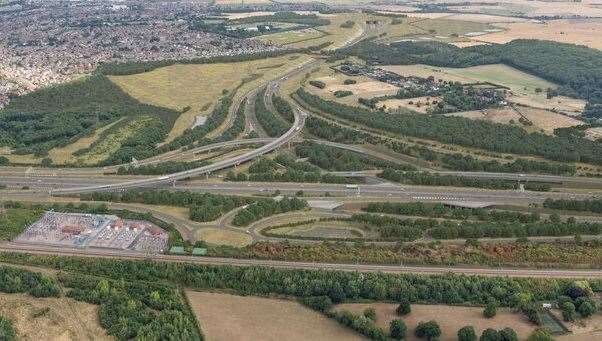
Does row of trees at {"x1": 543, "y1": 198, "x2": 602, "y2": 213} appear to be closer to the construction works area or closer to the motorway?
the motorway

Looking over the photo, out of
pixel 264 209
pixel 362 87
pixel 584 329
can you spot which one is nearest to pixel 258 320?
pixel 264 209

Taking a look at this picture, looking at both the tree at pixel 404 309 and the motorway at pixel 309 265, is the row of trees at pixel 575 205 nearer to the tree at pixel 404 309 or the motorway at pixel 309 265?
the motorway at pixel 309 265

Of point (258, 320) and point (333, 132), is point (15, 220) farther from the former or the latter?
A: point (333, 132)

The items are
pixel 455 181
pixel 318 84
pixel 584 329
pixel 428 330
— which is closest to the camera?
pixel 428 330

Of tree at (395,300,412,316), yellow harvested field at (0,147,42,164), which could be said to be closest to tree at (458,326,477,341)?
tree at (395,300,412,316)

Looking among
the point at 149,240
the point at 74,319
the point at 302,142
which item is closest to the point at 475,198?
the point at 302,142

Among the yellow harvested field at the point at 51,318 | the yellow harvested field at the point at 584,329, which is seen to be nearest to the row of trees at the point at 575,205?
the yellow harvested field at the point at 584,329
